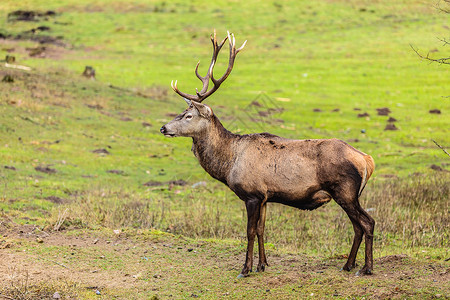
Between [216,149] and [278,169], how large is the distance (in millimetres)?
1188

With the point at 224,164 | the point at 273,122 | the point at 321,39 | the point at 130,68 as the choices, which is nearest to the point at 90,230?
the point at 224,164

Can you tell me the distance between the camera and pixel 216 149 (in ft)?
32.6

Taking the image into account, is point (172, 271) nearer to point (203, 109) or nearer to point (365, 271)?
point (203, 109)

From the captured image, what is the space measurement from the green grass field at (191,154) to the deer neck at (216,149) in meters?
1.61

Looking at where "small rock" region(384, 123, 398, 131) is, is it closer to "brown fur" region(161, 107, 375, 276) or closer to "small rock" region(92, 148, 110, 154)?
"small rock" region(92, 148, 110, 154)

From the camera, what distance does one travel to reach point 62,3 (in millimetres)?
61062

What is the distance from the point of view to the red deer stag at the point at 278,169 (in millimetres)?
8898

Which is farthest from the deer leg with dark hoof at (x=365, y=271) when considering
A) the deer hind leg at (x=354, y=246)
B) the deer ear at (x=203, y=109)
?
the deer ear at (x=203, y=109)

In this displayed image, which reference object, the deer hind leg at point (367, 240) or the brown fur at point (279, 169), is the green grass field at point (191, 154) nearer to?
the deer hind leg at point (367, 240)

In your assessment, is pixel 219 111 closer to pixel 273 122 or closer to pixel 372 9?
pixel 273 122

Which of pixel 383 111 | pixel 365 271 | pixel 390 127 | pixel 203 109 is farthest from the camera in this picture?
pixel 383 111

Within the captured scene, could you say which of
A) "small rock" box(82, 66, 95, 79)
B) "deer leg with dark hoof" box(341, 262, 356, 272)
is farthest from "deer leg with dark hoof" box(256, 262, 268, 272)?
"small rock" box(82, 66, 95, 79)

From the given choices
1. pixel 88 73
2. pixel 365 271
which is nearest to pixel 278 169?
pixel 365 271

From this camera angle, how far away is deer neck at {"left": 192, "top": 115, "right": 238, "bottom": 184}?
984 centimetres
